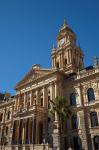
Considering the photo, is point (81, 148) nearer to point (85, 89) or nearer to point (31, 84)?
point (85, 89)

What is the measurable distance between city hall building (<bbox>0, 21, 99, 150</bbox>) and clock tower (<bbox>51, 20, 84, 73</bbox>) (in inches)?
12.6

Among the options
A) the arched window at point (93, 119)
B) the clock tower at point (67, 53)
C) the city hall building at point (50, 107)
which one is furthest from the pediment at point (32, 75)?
the arched window at point (93, 119)

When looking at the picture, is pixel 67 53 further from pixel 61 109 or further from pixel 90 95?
pixel 61 109

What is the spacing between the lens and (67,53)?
2094 inches

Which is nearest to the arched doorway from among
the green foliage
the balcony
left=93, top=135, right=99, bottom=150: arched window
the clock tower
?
the balcony

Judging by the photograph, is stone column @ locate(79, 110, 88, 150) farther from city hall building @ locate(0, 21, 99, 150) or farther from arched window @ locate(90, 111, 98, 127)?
arched window @ locate(90, 111, 98, 127)

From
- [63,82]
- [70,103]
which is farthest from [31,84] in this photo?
[70,103]

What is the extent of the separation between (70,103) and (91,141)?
9.05 m

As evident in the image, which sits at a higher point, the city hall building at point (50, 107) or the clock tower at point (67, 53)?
the clock tower at point (67, 53)

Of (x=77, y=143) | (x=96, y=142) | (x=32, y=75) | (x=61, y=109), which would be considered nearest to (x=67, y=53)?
(x=32, y=75)

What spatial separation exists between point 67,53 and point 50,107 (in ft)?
58.7

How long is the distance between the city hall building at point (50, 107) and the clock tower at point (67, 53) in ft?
1.05

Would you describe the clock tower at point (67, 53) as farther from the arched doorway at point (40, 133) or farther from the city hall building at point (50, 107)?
the arched doorway at point (40, 133)

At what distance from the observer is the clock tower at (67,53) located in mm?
51406
